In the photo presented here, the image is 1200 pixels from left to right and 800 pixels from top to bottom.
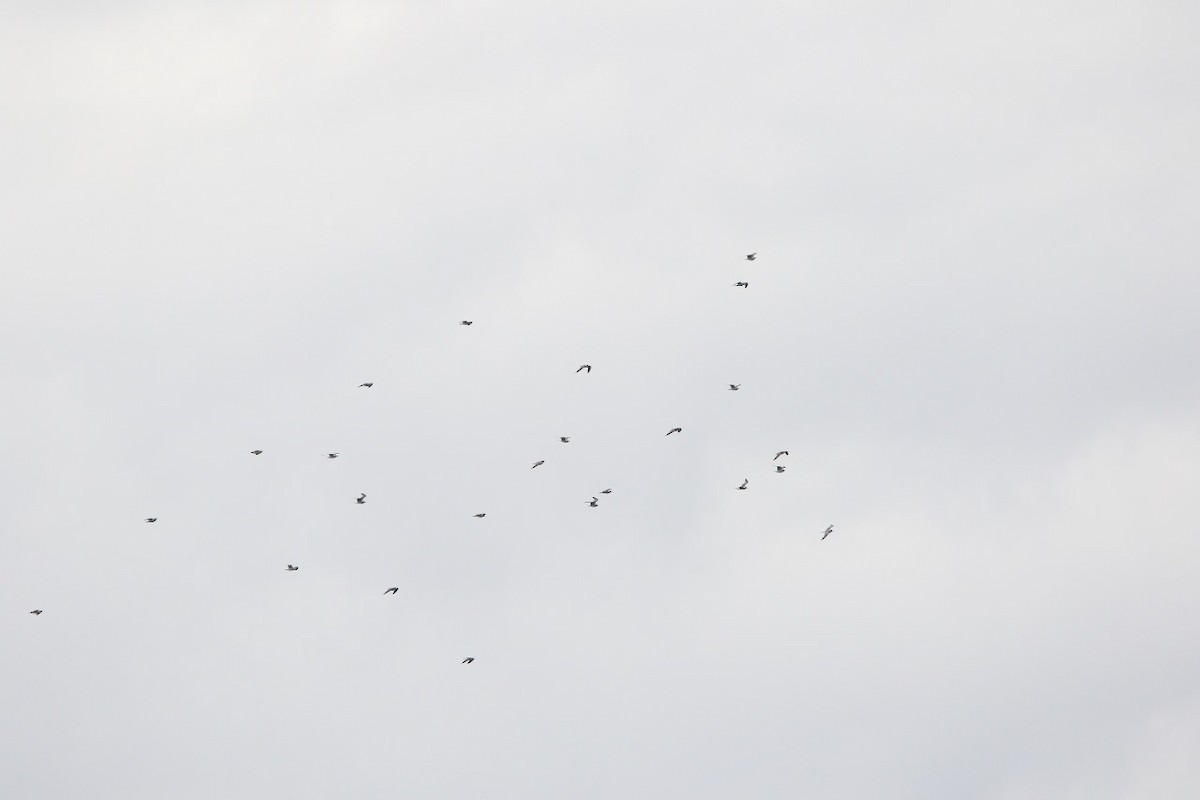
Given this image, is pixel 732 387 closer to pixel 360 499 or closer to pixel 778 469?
pixel 778 469

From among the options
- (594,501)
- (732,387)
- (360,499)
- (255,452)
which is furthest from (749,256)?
(255,452)

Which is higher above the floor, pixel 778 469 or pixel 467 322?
pixel 467 322

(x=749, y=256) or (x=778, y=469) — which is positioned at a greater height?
Result: (x=749, y=256)

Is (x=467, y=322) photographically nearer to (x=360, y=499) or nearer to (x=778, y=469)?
(x=360, y=499)

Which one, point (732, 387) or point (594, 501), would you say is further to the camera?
point (594, 501)

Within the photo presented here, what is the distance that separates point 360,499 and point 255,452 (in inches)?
673

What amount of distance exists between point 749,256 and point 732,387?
417 inches

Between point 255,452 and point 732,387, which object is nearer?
point 732,387

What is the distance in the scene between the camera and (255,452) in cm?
17500

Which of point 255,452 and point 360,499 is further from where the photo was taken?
point 255,452

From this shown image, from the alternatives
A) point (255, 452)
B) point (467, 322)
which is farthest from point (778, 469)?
point (255, 452)

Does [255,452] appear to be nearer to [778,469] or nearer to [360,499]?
[360,499]

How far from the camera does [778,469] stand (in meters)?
164

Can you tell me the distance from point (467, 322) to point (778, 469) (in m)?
29.9
